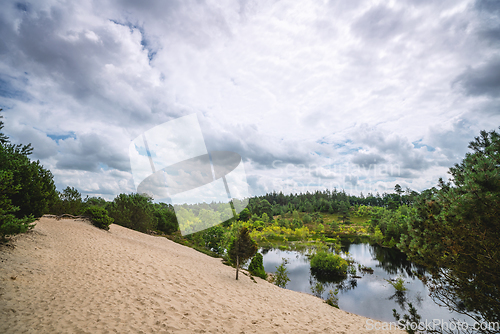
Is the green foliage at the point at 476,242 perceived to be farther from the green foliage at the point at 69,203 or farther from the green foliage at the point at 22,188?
the green foliage at the point at 69,203

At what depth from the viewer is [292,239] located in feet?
175

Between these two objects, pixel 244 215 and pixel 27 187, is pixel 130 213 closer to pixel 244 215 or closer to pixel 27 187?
pixel 27 187

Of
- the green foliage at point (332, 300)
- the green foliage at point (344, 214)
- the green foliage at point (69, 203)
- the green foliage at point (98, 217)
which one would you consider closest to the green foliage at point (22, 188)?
the green foliage at point (98, 217)

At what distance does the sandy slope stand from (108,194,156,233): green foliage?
53.2 feet

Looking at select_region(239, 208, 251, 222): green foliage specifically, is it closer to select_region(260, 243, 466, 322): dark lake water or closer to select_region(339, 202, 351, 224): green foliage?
select_region(260, 243, 466, 322): dark lake water

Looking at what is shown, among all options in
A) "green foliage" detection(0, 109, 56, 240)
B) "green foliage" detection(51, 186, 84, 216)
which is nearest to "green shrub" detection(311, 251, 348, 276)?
"green foliage" detection(0, 109, 56, 240)

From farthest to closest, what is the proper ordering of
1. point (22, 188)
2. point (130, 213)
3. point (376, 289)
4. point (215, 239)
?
point (215, 239), point (130, 213), point (376, 289), point (22, 188)

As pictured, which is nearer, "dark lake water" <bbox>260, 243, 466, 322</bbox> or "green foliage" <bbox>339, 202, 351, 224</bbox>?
"dark lake water" <bbox>260, 243, 466, 322</bbox>

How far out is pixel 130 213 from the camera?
1154 inches

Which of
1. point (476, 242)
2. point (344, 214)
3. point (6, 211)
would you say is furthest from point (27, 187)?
point (344, 214)

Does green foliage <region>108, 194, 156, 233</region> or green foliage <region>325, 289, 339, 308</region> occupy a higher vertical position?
green foliage <region>108, 194, 156, 233</region>

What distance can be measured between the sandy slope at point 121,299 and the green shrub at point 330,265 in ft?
45.7

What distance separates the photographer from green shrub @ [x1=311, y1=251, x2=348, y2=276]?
24391mm

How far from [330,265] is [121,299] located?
A: 23.6 m
